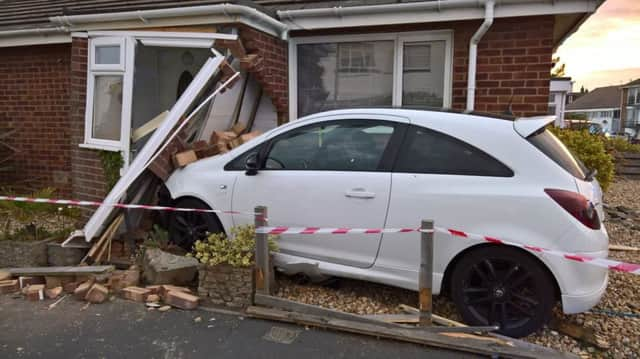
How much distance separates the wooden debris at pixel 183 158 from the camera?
15.9 ft

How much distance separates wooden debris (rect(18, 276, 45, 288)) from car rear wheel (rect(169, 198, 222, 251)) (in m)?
1.25

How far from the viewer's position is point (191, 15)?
5570mm

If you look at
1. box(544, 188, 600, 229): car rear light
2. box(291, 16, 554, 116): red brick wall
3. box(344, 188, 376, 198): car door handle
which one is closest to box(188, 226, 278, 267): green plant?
box(344, 188, 376, 198): car door handle

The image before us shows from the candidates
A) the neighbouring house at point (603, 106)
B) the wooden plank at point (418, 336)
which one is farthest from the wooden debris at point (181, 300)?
the neighbouring house at point (603, 106)

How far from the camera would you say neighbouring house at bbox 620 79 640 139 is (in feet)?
157

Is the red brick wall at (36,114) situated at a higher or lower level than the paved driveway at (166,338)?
higher

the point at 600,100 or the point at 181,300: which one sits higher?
the point at 600,100

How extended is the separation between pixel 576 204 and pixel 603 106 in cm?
6462

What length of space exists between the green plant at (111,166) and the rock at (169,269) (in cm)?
151

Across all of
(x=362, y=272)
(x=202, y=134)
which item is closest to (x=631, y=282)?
(x=362, y=272)

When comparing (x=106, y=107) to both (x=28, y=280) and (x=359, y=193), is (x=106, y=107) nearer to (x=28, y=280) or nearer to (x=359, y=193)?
(x=28, y=280)

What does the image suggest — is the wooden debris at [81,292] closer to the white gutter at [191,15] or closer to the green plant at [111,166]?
the green plant at [111,166]

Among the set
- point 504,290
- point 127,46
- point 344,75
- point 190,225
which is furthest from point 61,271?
point 344,75

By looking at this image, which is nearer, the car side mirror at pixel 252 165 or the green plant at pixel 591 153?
the car side mirror at pixel 252 165
